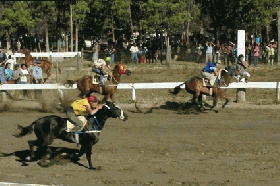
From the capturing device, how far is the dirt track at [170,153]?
995cm

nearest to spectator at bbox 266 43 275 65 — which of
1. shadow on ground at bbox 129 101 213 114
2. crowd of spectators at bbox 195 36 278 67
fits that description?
crowd of spectators at bbox 195 36 278 67

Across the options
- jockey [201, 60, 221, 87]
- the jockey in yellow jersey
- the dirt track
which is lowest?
the dirt track

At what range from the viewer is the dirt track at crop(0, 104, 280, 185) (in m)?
9.95

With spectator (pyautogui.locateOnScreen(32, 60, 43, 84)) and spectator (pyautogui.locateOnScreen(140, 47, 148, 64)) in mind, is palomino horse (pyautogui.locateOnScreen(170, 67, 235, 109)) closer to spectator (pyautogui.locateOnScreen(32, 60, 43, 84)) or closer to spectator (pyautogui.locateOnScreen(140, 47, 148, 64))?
spectator (pyautogui.locateOnScreen(32, 60, 43, 84))

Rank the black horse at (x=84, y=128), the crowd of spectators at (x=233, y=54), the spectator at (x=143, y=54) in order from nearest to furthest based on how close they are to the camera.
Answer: the black horse at (x=84, y=128), the crowd of spectators at (x=233, y=54), the spectator at (x=143, y=54)

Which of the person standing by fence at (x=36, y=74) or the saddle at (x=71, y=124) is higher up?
the person standing by fence at (x=36, y=74)

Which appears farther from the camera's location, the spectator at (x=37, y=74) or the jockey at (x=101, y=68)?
the spectator at (x=37, y=74)

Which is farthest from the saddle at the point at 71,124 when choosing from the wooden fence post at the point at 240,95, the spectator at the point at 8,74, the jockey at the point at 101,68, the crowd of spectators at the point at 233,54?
the crowd of spectators at the point at 233,54

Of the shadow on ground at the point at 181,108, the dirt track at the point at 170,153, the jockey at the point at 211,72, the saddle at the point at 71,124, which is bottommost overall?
the dirt track at the point at 170,153

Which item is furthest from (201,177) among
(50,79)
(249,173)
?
(50,79)

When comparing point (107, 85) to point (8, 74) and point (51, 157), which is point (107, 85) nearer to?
point (8, 74)

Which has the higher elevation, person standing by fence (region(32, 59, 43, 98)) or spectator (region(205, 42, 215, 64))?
spectator (region(205, 42, 215, 64))

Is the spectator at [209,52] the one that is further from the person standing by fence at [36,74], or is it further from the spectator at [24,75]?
the person standing by fence at [36,74]

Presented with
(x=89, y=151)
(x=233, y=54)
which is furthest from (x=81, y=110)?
(x=233, y=54)
